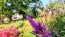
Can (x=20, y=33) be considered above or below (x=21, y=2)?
above

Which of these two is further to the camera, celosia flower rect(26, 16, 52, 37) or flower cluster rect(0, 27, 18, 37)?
flower cluster rect(0, 27, 18, 37)

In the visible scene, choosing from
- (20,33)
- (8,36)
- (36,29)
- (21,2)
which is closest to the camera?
(36,29)

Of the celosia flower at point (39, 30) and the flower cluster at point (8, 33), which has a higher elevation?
the celosia flower at point (39, 30)

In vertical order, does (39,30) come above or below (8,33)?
above

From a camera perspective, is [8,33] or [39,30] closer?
[39,30]

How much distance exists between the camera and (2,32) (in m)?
8.65

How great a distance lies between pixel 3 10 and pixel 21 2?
7.98 feet

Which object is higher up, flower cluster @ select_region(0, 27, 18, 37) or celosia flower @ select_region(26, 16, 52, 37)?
celosia flower @ select_region(26, 16, 52, 37)

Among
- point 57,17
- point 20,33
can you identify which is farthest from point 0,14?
point 57,17

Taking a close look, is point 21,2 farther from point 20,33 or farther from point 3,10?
point 20,33

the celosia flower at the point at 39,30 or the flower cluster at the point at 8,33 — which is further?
the flower cluster at the point at 8,33

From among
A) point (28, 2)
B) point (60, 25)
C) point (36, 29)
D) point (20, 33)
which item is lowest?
point (28, 2)

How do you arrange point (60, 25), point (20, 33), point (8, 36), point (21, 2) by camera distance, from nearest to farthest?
point (60, 25) < point (8, 36) < point (20, 33) < point (21, 2)

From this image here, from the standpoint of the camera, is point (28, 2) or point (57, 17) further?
point (28, 2)
